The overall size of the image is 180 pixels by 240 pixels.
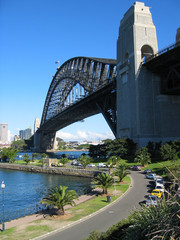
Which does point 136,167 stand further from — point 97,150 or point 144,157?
point 97,150

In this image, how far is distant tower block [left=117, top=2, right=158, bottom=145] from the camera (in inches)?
2128

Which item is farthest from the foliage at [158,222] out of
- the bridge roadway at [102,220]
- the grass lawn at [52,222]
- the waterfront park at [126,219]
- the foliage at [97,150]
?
the foliage at [97,150]

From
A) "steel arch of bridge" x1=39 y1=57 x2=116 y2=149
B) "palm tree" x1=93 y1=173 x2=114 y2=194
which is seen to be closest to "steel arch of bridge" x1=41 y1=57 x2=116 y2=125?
"steel arch of bridge" x1=39 y1=57 x2=116 y2=149

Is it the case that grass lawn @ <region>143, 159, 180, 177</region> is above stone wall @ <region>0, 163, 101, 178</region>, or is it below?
above

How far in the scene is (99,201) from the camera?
78.5 feet

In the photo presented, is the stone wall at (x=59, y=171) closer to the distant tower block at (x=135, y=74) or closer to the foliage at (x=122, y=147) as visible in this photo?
the foliage at (x=122, y=147)

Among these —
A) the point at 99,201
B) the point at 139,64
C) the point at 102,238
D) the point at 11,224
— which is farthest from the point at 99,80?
the point at 102,238

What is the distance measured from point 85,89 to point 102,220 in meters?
80.3

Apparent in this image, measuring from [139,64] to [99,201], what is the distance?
38785 millimetres

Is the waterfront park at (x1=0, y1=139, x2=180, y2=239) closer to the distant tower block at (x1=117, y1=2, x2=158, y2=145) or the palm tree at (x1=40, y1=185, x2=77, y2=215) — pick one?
the palm tree at (x1=40, y1=185, x2=77, y2=215)

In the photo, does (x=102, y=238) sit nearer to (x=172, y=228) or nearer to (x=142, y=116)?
(x=172, y=228)

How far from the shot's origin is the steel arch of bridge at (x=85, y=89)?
7562 centimetres

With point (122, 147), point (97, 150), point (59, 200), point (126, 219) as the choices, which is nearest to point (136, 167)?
point (122, 147)

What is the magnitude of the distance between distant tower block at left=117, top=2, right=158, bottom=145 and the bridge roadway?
98.0ft
